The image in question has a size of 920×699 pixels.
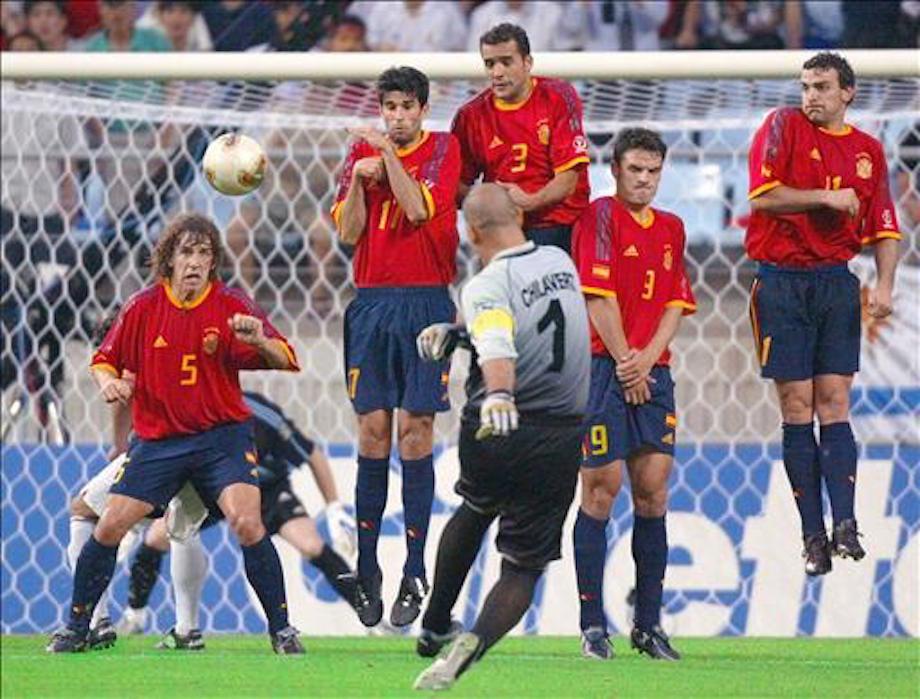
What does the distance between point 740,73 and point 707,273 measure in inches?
74.3

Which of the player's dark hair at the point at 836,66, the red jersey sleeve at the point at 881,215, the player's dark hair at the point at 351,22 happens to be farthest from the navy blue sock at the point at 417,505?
the player's dark hair at the point at 351,22

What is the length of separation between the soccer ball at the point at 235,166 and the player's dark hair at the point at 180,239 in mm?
175

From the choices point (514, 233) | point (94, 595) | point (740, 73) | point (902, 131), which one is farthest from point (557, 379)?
point (902, 131)

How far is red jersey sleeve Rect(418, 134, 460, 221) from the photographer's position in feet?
28.8

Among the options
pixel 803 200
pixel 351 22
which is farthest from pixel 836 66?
pixel 351 22

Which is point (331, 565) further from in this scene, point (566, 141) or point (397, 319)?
point (566, 141)

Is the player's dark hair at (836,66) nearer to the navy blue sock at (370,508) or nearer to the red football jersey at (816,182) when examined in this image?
the red football jersey at (816,182)

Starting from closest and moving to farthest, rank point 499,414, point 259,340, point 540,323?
point 499,414
point 540,323
point 259,340

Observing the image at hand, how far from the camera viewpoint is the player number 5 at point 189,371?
8922 mm

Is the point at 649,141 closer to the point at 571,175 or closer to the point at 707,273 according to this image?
the point at 571,175

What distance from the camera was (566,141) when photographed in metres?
8.93

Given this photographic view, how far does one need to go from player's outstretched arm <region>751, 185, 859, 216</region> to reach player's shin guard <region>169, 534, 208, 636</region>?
106 inches

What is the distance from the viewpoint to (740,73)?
10422mm

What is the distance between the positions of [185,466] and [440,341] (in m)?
2.08
